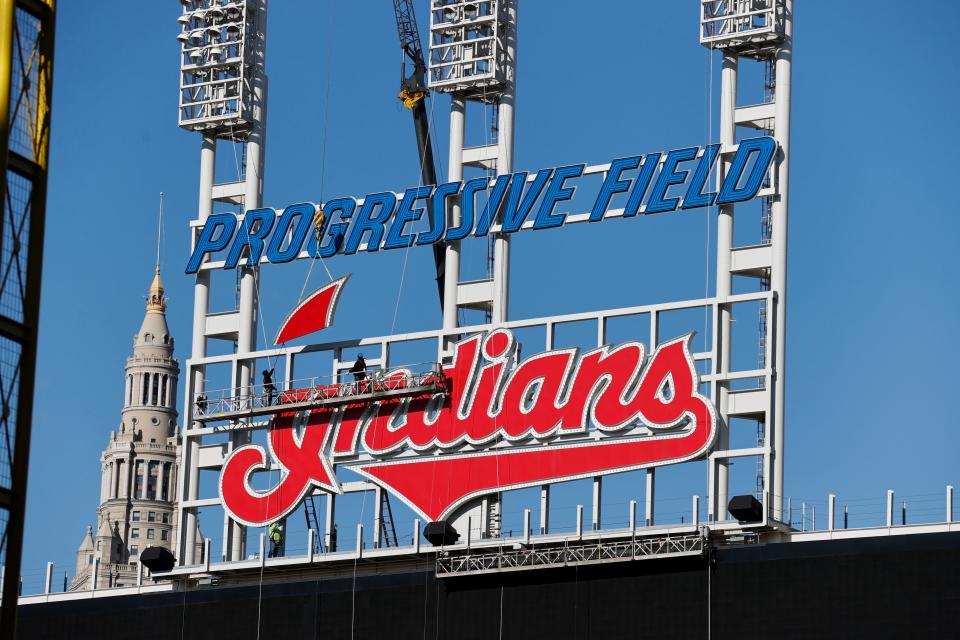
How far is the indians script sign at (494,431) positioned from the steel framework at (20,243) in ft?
111

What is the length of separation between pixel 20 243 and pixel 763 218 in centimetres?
3788

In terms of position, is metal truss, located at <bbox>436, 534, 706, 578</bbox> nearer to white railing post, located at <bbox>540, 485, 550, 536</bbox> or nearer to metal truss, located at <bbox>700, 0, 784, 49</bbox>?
white railing post, located at <bbox>540, 485, 550, 536</bbox>

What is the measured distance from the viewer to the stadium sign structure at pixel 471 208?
258ft

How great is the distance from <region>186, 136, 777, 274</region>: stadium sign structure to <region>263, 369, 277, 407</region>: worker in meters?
4.60

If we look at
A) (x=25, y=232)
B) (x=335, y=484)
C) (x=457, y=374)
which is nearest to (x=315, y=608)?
(x=335, y=484)

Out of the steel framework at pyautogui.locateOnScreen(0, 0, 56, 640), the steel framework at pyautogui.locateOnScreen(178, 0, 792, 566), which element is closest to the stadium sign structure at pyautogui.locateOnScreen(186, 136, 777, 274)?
the steel framework at pyautogui.locateOnScreen(178, 0, 792, 566)

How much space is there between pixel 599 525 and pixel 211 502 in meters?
16.5

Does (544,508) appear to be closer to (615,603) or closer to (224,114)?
(615,603)

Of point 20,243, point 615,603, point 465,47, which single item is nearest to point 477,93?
point 465,47

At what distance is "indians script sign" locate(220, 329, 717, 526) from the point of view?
77.1 metres

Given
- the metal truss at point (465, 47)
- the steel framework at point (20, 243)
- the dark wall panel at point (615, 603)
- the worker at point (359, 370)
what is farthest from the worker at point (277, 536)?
the steel framework at point (20, 243)

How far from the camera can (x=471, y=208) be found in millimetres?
82812

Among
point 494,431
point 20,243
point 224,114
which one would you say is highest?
point 224,114

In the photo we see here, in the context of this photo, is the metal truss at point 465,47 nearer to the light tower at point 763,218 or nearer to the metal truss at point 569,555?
the light tower at point 763,218
